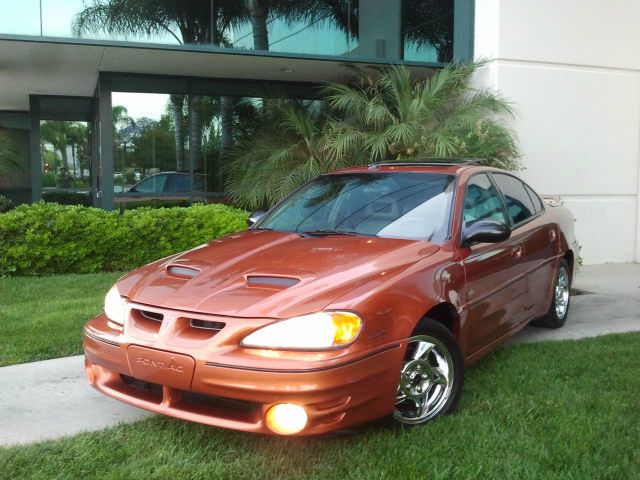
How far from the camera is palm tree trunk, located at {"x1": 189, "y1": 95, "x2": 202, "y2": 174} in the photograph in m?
12.6

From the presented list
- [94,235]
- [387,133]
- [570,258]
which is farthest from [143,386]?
[387,133]

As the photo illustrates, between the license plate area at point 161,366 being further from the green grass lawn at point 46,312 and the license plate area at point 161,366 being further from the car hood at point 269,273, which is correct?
the green grass lawn at point 46,312

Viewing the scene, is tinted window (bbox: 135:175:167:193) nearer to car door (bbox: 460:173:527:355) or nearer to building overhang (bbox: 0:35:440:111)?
building overhang (bbox: 0:35:440:111)

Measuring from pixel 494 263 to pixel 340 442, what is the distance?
1663 millimetres

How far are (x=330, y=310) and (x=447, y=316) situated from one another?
106 centimetres

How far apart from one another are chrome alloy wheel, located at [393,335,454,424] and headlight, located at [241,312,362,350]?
0.48 metres

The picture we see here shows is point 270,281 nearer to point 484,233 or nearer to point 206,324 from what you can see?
point 206,324

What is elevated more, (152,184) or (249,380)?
(152,184)

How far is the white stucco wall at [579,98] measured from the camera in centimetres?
998

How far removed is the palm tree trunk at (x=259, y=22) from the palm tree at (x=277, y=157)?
1.01 meters

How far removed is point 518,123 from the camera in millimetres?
9969

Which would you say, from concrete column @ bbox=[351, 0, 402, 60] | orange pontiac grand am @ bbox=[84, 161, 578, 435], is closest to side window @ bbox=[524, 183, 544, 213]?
orange pontiac grand am @ bbox=[84, 161, 578, 435]

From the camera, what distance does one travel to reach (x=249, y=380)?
2.96m

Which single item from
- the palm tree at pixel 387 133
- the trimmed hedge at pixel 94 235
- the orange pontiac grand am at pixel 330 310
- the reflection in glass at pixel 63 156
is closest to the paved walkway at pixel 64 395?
the orange pontiac grand am at pixel 330 310
